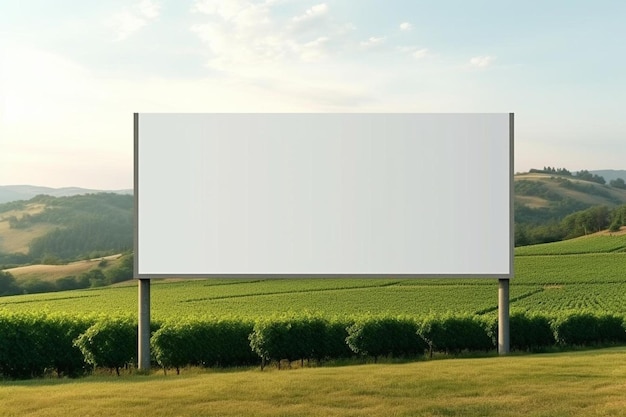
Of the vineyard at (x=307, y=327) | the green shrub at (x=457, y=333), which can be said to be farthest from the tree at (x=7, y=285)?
the green shrub at (x=457, y=333)

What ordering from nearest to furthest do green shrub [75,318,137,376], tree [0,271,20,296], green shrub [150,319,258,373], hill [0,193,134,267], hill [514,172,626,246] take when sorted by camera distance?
green shrub [75,318,137,376] → green shrub [150,319,258,373] → tree [0,271,20,296] → hill [514,172,626,246] → hill [0,193,134,267]

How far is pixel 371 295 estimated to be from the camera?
43.8 meters

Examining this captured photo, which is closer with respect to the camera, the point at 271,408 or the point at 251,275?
the point at 271,408

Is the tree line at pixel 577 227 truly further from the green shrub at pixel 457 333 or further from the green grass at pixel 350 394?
the green grass at pixel 350 394

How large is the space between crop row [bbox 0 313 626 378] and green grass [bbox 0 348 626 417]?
1.33 meters

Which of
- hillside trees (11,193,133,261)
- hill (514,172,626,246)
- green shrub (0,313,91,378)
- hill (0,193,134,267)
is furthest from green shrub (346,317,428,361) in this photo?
hill (0,193,134,267)

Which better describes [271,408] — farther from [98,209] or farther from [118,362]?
[98,209]

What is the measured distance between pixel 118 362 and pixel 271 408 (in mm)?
6208

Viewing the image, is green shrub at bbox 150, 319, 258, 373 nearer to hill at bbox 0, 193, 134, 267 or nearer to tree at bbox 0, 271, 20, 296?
tree at bbox 0, 271, 20, 296

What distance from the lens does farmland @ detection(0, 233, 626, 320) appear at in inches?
1549

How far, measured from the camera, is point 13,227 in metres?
94.3

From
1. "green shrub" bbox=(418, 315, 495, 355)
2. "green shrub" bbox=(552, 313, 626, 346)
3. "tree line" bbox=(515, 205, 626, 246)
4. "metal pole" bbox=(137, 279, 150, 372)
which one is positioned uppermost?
"tree line" bbox=(515, 205, 626, 246)

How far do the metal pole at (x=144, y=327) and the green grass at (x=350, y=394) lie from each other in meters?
0.80

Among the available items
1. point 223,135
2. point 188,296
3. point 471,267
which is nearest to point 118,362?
point 223,135
